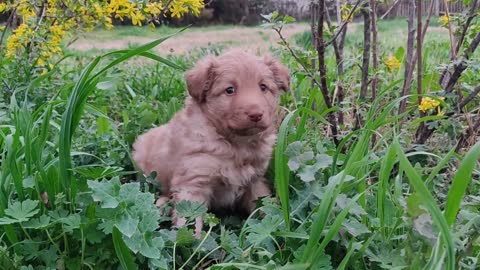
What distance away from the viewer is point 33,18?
142 inches

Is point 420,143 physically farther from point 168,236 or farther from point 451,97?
point 168,236

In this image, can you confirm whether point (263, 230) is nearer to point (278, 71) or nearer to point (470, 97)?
point (278, 71)

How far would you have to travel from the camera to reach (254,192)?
256 cm

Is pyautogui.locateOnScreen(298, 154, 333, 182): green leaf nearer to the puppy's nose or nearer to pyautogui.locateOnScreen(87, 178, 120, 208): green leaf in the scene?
the puppy's nose

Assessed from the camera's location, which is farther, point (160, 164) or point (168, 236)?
point (160, 164)

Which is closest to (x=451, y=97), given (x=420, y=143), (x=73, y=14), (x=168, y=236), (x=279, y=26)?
(x=420, y=143)

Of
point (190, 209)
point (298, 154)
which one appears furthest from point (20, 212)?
point (298, 154)

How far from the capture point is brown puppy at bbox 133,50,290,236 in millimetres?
2396

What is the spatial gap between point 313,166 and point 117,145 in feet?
3.73

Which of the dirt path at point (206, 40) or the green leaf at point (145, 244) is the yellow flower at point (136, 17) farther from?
the dirt path at point (206, 40)

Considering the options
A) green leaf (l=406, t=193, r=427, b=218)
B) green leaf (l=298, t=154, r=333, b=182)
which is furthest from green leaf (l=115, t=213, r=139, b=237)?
green leaf (l=406, t=193, r=427, b=218)

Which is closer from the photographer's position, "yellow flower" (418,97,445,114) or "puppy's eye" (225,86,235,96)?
"puppy's eye" (225,86,235,96)

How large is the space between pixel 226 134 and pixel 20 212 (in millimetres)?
907

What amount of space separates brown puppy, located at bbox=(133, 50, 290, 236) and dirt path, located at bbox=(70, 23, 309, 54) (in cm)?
508
